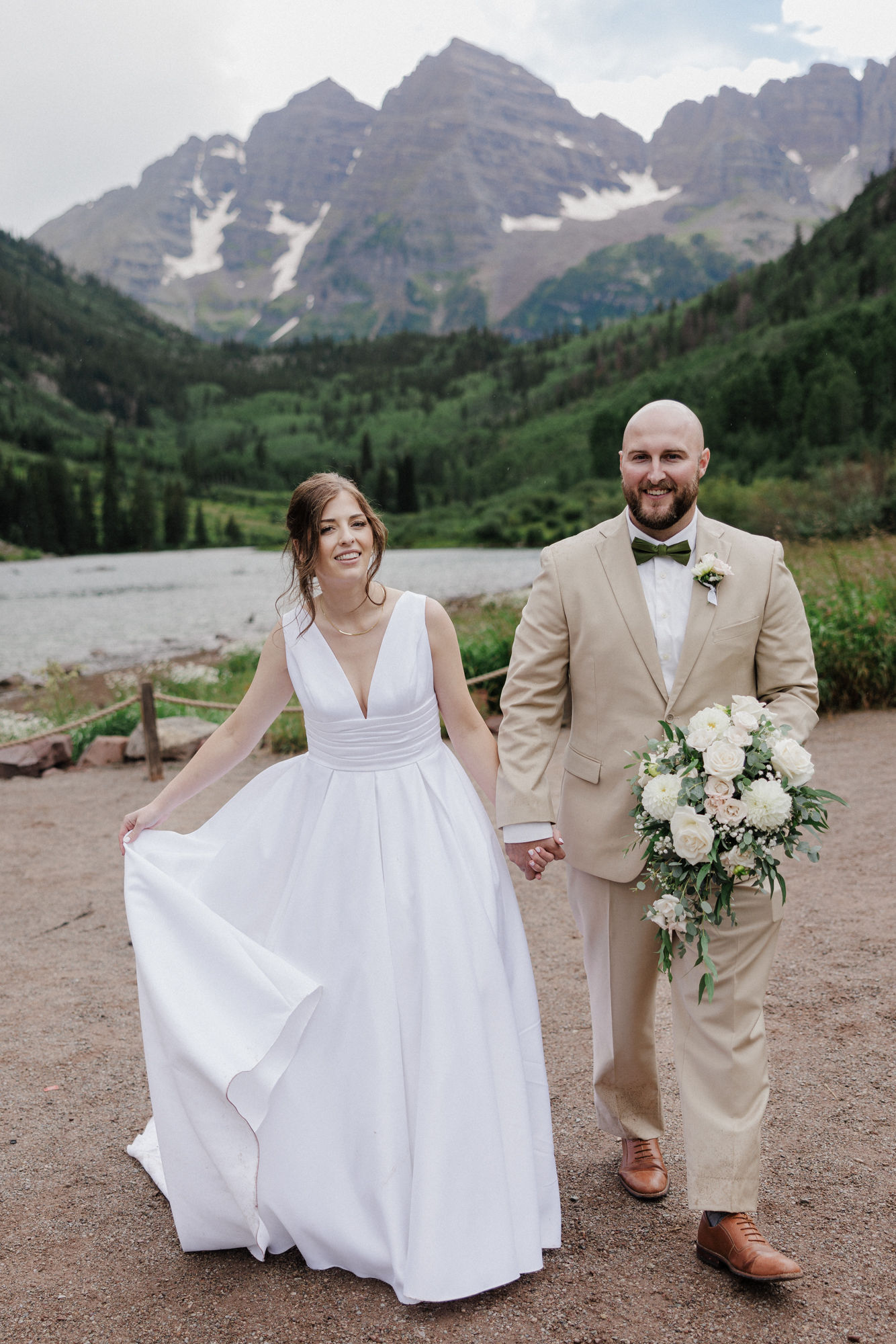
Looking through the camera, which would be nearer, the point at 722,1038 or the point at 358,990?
the point at 722,1038

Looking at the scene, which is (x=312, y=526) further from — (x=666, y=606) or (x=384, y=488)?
(x=384, y=488)

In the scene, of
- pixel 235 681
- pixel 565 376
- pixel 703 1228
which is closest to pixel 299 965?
pixel 703 1228

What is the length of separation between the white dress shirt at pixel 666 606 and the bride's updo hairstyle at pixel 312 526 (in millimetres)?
810

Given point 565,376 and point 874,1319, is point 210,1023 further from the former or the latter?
point 565,376

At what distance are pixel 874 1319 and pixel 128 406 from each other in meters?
141

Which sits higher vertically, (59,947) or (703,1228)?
(703,1228)

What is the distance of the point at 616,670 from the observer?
2604 mm

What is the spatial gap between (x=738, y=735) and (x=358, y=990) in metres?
1.25

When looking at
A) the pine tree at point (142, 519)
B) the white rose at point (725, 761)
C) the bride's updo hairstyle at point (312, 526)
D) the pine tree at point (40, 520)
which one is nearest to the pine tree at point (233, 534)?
the pine tree at point (142, 519)

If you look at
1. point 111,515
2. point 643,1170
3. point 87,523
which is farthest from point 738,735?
point 111,515

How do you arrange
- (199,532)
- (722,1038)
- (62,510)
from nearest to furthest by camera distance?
(722,1038)
(62,510)
(199,532)

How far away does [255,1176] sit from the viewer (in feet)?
8.18

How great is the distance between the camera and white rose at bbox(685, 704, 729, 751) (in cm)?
226

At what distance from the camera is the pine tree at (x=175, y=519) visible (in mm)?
67062
